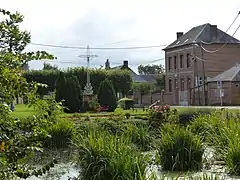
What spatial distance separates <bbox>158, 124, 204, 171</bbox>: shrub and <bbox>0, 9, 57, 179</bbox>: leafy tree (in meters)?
6.40

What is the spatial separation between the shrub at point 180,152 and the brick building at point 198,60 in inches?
2098

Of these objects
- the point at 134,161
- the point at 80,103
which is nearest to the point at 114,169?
the point at 134,161

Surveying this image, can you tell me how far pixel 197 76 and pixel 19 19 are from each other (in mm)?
65396

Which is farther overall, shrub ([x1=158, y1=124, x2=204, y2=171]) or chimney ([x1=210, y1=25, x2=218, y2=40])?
chimney ([x1=210, y1=25, x2=218, y2=40])

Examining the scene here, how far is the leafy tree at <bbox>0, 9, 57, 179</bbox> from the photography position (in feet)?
15.4

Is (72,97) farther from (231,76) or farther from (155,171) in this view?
(231,76)

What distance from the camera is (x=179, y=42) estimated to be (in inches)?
3022

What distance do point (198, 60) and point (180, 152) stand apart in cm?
5964

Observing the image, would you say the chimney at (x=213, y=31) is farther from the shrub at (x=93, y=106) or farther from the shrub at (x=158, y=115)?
the shrub at (x=158, y=115)

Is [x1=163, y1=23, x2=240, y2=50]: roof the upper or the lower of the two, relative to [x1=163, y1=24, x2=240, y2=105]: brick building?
upper

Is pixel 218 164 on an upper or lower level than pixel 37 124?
lower

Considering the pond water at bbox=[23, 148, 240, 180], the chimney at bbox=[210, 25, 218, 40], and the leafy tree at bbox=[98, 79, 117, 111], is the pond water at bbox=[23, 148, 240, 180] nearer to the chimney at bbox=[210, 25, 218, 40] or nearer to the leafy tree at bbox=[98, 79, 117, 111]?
the leafy tree at bbox=[98, 79, 117, 111]

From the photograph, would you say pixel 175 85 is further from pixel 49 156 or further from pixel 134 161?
pixel 134 161

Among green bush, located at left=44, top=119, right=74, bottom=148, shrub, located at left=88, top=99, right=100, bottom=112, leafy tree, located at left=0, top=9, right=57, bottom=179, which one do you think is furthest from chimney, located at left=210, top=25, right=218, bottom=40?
leafy tree, located at left=0, top=9, right=57, bottom=179
